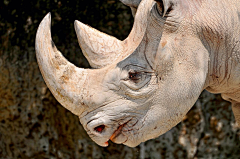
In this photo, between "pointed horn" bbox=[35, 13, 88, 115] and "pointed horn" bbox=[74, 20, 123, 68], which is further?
"pointed horn" bbox=[74, 20, 123, 68]

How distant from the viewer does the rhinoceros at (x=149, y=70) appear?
175 centimetres

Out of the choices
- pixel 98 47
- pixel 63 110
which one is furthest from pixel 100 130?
pixel 63 110

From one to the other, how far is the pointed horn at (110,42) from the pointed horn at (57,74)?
0.16 m

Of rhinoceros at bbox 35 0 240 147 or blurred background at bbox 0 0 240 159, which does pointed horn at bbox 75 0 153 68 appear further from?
blurred background at bbox 0 0 240 159

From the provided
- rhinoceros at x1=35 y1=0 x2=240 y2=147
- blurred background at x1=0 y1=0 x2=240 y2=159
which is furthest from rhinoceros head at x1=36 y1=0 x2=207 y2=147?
blurred background at x1=0 y1=0 x2=240 y2=159

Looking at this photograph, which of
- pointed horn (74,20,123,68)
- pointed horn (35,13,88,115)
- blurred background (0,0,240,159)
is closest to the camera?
pointed horn (35,13,88,115)

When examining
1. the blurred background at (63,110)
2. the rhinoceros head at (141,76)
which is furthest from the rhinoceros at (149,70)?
the blurred background at (63,110)

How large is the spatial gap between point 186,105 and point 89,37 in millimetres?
589

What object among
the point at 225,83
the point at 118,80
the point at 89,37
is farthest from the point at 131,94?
the point at 225,83

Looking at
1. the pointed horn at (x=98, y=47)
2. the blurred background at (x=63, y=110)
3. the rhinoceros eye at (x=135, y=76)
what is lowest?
the blurred background at (x=63, y=110)

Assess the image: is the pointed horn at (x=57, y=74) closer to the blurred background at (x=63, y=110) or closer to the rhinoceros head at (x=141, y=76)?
the rhinoceros head at (x=141, y=76)

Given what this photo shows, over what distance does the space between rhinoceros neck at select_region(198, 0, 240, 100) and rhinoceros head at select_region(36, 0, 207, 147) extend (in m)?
0.06

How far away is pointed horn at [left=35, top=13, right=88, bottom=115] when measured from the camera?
174 centimetres

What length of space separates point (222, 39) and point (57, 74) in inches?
31.1
